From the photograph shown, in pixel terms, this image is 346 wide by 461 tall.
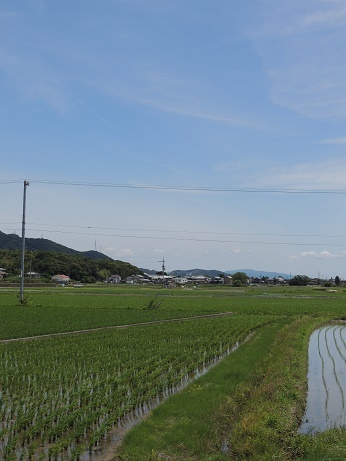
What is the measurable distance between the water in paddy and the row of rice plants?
2909 mm

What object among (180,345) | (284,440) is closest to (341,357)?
(180,345)

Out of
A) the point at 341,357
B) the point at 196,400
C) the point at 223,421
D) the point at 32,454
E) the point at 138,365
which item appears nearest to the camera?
the point at 32,454

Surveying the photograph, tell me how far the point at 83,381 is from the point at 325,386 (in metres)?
5.56

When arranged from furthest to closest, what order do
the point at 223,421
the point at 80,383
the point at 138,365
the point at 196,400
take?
the point at 138,365
the point at 80,383
the point at 196,400
the point at 223,421

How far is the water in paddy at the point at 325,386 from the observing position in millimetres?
8336

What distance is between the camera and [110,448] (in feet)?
22.2

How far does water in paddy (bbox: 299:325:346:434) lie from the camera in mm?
8336

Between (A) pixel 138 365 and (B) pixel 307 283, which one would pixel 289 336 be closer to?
(A) pixel 138 365

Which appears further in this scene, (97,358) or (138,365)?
(97,358)

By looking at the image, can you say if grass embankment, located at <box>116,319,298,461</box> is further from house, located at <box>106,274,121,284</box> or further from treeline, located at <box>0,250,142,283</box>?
house, located at <box>106,274,121,284</box>

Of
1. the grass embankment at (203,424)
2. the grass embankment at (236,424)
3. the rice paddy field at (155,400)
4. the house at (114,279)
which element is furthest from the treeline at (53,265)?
the grass embankment at (236,424)

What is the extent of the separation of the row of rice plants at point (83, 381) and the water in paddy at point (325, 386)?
2.91 m

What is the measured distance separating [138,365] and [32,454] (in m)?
6.26

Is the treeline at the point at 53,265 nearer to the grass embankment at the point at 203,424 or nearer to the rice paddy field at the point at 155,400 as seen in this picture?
the rice paddy field at the point at 155,400
